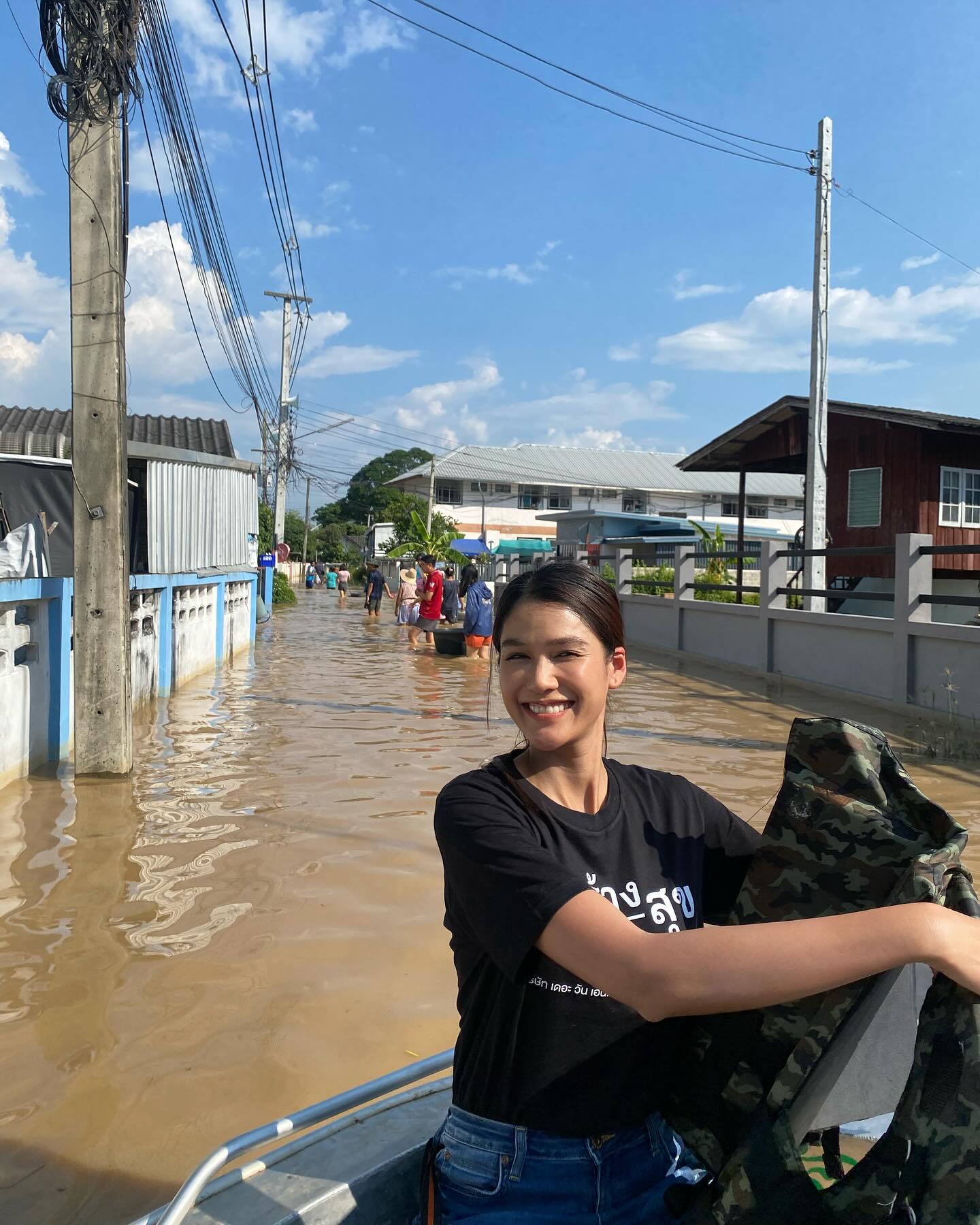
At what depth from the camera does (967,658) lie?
10062 mm

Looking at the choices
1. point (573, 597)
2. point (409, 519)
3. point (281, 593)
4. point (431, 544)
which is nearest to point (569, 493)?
point (409, 519)

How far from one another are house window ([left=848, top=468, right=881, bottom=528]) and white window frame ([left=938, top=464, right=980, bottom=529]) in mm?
1157

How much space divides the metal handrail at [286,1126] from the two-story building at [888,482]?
1838 centimetres

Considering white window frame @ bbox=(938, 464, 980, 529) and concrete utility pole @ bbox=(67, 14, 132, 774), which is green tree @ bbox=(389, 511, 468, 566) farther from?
concrete utility pole @ bbox=(67, 14, 132, 774)

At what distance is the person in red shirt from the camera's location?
1756 cm

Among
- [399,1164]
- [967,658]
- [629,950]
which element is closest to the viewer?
[629,950]

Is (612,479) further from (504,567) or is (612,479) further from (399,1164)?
(399,1164)

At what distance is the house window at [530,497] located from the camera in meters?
54.2

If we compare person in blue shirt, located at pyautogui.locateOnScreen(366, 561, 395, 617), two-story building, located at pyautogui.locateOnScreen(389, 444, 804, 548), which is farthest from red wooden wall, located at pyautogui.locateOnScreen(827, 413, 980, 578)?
two-story building, located at pyautogui.locateOnScreen(389, 444, 804, 548)

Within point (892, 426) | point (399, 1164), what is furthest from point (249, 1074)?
point (892, 426)

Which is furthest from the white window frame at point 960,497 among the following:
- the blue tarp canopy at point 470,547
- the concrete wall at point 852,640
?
the blue tarp canopy at point 470,547

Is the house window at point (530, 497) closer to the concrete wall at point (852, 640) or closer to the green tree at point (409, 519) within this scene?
the green tree at point (409, 519)

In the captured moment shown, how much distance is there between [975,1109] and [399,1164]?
Result: 1.00 metres

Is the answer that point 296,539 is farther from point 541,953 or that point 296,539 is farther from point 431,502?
point 541,953
